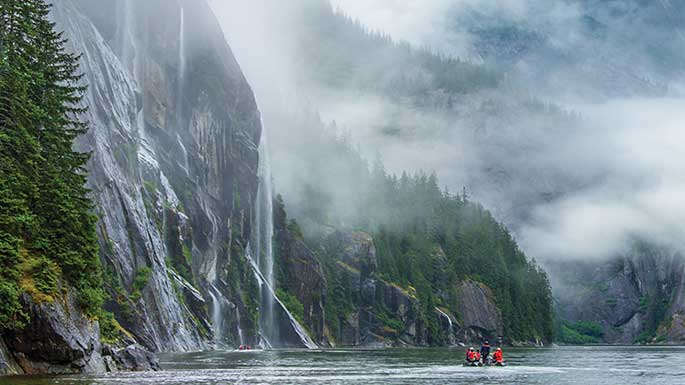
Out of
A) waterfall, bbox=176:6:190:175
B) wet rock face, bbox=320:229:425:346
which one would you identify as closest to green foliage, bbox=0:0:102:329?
waterfall, bbox=176:6:190:175

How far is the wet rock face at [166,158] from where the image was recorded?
86.7m

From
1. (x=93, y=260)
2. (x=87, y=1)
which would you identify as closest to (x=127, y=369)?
(x=93, y=260)

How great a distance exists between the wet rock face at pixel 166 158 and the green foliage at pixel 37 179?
27804 mm

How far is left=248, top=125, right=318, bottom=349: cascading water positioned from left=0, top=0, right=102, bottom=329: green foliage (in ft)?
282

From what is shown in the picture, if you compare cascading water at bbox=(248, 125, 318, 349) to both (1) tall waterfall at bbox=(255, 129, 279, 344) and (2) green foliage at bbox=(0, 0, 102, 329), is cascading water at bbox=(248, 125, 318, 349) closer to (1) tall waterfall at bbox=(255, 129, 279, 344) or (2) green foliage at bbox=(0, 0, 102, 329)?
(1) tall waterfall at bbox=(255, 129, 279, 344)

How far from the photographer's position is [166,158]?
127 meters

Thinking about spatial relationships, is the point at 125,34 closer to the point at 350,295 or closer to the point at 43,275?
the point at 350,295

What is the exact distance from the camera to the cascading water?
13812 centimetres

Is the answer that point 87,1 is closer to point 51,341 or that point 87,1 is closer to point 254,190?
point 254,190

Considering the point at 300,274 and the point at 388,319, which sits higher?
the point at 300,274

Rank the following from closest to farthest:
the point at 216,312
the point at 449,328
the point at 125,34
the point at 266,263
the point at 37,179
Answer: the point at 37,179, the point at 216,312, the point at 125,34, the point at 266,263, the point at 449,328

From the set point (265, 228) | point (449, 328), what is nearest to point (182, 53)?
point (265, 228)

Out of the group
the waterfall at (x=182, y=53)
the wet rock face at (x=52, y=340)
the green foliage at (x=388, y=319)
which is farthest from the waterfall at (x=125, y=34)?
the wet rock face at (x=52, y=340)

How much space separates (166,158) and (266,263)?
35.8 m
